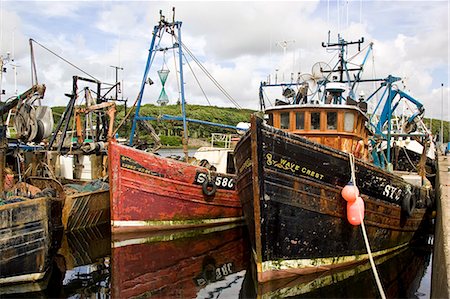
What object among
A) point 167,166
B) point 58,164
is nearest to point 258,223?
→ point 167,166

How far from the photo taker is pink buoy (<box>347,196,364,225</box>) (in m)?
7.57

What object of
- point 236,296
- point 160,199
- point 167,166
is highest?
point 167,166

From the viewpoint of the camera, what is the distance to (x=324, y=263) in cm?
809

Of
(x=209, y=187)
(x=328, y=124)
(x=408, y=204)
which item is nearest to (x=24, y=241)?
(x=209, y=187)

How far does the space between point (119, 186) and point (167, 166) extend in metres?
1.43

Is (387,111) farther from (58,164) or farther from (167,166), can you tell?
(58,164)

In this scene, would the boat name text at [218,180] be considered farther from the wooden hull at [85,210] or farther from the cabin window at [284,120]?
the cabin window at [284,120]

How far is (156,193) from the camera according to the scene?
11516mm

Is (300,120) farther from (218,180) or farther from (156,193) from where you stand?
(156,193)

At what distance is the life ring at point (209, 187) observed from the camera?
12234 mm

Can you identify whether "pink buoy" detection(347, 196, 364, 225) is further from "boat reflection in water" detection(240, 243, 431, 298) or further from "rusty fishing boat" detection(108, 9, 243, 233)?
"rusty fishing boat" detection(108, 9, 243, 233)

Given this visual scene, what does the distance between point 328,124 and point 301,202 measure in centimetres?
264

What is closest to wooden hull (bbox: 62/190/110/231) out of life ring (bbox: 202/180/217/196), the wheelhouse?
life ring (bbox: 202/180/217/196)

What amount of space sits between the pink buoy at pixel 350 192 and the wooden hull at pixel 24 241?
5831mm
